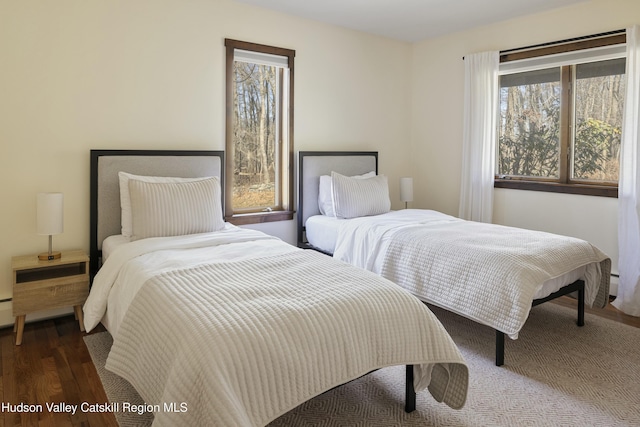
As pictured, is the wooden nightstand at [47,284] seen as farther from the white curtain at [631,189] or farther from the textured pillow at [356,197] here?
the white curtain at [631,189]

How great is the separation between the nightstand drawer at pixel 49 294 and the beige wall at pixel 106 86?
1.22 ft

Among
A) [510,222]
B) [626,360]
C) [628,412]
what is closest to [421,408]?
[628,412]

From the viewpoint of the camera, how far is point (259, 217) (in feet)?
13.4

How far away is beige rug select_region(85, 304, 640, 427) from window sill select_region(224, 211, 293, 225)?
4.80ft

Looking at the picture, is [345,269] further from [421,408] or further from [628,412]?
[628,412]

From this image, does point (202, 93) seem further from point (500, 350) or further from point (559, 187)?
point (559, 187)

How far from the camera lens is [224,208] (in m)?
3.87

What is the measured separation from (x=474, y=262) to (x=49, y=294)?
9.01 ft

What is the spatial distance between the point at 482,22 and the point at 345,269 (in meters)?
3.35

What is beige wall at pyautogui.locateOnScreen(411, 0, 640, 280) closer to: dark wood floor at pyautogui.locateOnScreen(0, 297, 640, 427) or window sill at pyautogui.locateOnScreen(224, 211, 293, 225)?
window sill at pyautogui.locateOnScreen(224, 211, 293, 225)

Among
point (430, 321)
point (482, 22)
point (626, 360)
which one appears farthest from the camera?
point (482, 22)

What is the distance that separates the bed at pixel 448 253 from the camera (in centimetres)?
266

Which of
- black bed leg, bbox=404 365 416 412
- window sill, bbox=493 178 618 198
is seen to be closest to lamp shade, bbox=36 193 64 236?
black bed leg, bbox=404 365 416 412

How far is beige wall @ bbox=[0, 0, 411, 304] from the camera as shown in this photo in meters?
2.94
